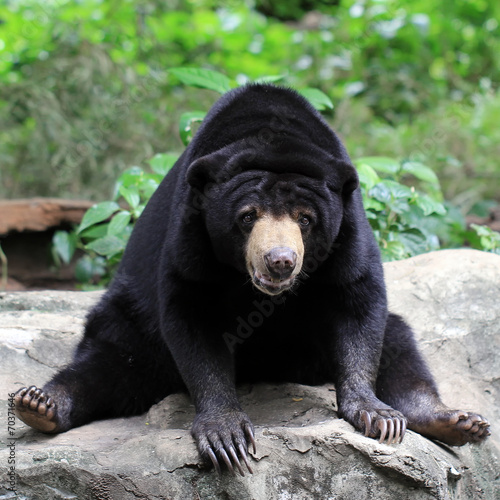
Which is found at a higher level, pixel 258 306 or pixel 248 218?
pixel 248 218

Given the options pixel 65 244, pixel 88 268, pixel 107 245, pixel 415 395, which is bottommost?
pixel 88 268

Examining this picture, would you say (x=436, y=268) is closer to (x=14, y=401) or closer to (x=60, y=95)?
(x=14, y=401)

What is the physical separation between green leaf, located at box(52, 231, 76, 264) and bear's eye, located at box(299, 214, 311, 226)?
13.2 ft

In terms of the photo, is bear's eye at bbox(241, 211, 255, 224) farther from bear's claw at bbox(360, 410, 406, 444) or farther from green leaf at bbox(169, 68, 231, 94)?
green leaf at bbox(169, 68, 231, 94)

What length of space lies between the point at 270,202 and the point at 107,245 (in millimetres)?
2581

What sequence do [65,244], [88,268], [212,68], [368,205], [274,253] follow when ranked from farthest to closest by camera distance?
[212,68]
[65,244]
[88,268]
[368,205]
[274,253]

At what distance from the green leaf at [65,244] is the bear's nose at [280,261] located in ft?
13.8

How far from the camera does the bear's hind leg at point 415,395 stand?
3115 millimetres

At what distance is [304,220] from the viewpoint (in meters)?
3.19

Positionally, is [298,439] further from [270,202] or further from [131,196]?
[131,196]

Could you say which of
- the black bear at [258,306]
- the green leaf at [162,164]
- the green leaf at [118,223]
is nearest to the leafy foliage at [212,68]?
the green leaf at [162,164]

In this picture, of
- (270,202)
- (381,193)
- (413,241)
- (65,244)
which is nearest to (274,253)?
(270,202)

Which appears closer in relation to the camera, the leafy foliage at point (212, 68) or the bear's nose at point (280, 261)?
the bear's nose at point (280, 261)

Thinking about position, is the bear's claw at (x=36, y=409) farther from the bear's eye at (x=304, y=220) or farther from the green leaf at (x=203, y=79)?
the green leaf at (x=203, y=79)
